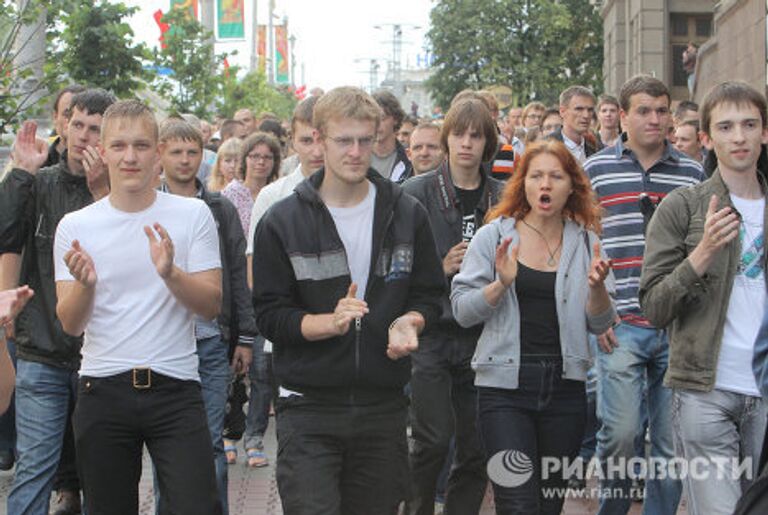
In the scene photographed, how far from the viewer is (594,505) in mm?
9344

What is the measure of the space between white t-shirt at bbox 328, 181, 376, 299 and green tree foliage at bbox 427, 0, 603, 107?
45041mm

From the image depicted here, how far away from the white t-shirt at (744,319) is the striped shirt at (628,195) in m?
1.53

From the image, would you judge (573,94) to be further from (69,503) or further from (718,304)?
(718,304)

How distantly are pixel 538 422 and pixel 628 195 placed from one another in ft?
5.63

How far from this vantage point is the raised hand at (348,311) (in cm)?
555

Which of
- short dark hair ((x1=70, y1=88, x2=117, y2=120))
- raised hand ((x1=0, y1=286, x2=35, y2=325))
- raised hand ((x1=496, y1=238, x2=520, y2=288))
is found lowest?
raised hand ((x1=0, y1=286, x2=35, y2=325))

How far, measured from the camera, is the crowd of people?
596 centimetres

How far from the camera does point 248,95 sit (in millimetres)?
36625

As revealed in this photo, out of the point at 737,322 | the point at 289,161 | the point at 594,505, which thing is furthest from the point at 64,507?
the point at 289,161

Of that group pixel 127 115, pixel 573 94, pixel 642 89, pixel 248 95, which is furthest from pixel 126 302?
→ pixel 248 95

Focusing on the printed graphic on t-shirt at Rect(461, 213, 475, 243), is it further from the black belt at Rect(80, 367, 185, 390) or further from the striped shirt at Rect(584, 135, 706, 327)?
the black belt at Rect(80, 367, 185, 390)

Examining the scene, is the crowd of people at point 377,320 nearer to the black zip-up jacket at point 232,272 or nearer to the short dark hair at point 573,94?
the black zip-up jacket at point 232,272

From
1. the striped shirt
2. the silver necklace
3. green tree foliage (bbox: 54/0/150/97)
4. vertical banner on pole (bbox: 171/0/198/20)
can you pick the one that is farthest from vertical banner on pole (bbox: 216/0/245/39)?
the silver necklace

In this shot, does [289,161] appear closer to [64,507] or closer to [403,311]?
[64,507]
